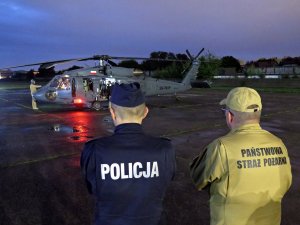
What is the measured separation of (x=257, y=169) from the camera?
8.73 ft

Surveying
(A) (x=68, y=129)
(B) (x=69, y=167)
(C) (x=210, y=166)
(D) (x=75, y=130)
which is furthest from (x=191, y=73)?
(C) (x=210, y=166)

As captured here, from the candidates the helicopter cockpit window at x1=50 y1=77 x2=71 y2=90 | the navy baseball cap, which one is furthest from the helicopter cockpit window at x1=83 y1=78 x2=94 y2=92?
the navy baseball cap

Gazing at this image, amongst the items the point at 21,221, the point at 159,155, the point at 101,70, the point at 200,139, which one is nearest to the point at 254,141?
the point at 159,155

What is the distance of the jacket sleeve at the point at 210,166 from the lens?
2.69 meters

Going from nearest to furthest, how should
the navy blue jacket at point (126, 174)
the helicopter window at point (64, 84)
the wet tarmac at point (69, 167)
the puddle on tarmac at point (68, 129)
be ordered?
1. the navy blue jacket at point (126, 174)
2. the wet tarmac at point (69, 167)
3. the puddle on tarmac at point (68, 129)
4. the helicopter window at point (64, 84)

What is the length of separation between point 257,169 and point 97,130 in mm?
10199

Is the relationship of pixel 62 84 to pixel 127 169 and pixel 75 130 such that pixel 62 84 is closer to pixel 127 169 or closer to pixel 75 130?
pixel 75 130

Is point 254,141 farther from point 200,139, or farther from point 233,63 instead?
point 233,63

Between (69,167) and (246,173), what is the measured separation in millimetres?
5715

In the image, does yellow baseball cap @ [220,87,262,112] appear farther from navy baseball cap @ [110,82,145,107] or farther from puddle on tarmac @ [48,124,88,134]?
puddle on tarmac @ [48,124,88,134]

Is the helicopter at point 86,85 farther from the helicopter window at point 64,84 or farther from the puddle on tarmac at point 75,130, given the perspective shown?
the puddle on tarmac at point 75,130

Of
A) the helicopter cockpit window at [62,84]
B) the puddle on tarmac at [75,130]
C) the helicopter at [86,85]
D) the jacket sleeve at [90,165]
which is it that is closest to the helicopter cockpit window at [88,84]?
the helicopter at [86,85]

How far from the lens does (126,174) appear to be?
2469mm

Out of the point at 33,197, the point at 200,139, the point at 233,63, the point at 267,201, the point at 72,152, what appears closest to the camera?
the point at 267,201
